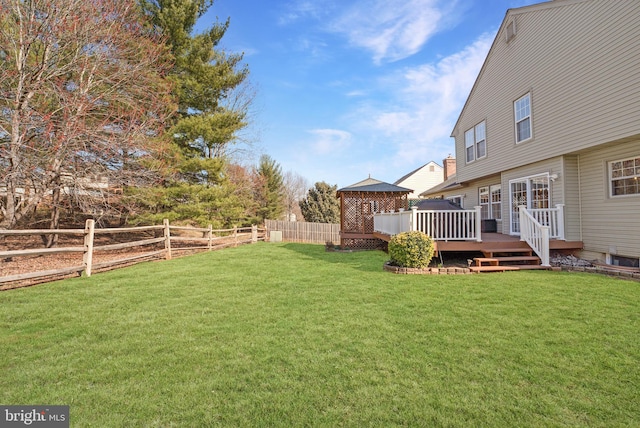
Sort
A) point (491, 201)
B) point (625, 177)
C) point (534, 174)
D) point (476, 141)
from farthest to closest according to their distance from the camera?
1. point (476, 141)
2. point (491, 201)
3. point (534, 174)
4. point (625, 177)

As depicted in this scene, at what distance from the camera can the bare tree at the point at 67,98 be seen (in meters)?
7.77

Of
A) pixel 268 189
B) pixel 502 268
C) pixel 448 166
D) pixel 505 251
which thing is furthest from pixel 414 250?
pixel 268 189

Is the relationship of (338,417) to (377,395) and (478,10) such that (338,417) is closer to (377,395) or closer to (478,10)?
(377,395)

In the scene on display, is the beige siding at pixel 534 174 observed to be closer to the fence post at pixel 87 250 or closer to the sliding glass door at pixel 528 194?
the sliding glass door at pixel 528 194

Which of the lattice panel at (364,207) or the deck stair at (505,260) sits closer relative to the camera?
the deck stair at (505,260)

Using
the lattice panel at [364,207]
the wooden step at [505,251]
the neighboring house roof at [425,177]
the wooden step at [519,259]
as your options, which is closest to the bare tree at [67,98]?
the lattice panel at [364,207]

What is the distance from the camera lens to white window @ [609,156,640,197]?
6820 mm

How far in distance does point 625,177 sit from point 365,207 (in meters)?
8.69

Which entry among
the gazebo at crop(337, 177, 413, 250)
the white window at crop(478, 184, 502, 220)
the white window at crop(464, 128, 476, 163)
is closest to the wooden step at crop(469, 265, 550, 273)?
the white window at crop(478, 184, 502, 220)

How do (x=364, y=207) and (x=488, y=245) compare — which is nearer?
(x=488, y=245)

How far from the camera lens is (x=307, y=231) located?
19859 millimetres

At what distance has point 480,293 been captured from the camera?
5.08 m

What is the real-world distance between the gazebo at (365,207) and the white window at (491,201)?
3.12 meters

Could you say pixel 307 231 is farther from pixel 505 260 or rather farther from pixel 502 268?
pixel 502 268
